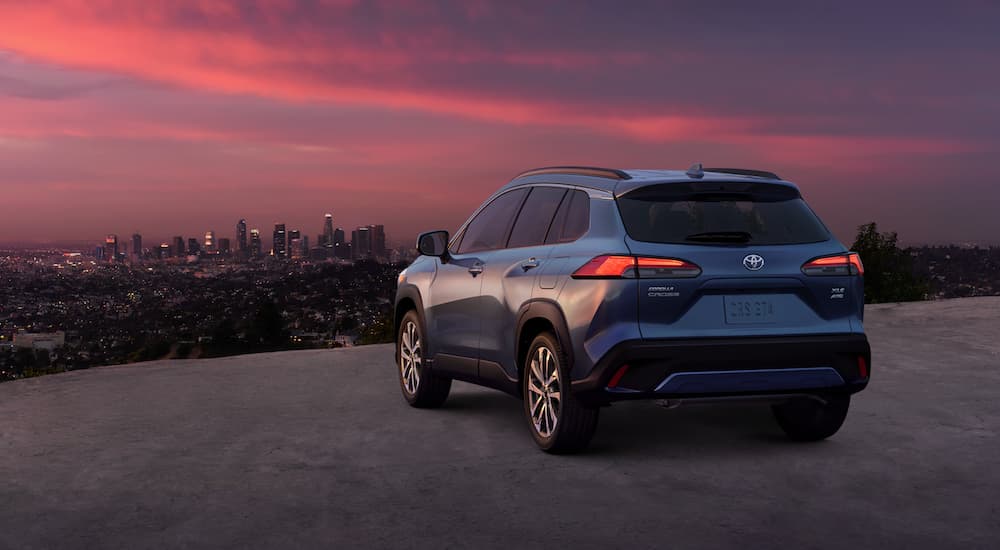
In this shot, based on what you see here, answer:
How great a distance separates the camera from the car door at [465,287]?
347 inches

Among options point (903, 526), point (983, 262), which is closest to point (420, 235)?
point (903, 526)

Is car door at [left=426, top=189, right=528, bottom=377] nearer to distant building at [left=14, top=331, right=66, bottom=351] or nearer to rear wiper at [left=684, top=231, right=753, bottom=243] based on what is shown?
rear wiper at [left=684, top=231, right=753, bottom=243]

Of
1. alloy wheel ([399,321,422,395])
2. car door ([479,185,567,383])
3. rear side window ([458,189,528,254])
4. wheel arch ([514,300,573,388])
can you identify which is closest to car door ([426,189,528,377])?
rear side window ([458,189,528,254])

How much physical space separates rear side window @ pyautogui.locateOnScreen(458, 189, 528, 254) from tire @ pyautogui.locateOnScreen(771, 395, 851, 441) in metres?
2.43

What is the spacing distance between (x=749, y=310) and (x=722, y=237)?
491 mm

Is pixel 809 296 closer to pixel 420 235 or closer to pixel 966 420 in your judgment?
pixel 966 420

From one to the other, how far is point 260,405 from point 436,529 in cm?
516

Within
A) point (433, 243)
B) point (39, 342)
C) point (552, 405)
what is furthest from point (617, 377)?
point (39, 342)

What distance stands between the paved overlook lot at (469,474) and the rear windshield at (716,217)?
3.84 ft

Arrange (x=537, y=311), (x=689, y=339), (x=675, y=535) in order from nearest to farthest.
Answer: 1. (x=675, y=535)
2. (x=689, y=339)
3. (x=537, y=311)

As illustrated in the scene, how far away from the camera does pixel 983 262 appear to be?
140 ft

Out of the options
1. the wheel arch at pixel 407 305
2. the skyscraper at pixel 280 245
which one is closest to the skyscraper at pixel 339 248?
the skyscraper at pixel 280 245

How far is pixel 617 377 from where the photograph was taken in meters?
6.88

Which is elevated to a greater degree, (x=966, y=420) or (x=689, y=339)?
(x=689, y=339)
